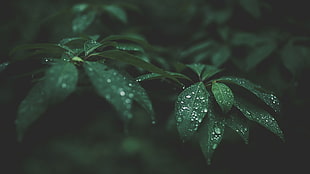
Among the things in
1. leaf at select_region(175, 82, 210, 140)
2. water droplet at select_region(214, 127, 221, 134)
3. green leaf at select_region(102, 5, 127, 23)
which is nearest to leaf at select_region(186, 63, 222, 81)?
leaf at select_region(175, 82, 210, 140)

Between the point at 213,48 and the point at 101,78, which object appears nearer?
the point at 101,78

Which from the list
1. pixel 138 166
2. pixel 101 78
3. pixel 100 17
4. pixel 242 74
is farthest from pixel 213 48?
pixel 138 166

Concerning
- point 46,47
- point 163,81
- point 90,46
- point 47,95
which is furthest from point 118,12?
point 47,95

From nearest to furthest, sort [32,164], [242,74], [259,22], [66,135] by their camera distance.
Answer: [242,74] < [259,22] < [32,164] < [66,135]

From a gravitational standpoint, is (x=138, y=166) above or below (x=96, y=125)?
below

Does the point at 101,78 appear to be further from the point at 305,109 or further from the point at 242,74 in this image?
the point at 305,109

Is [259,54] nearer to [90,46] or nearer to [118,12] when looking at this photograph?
[118,12]

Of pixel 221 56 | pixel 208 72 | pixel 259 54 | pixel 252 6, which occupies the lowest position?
pixel 208 72
